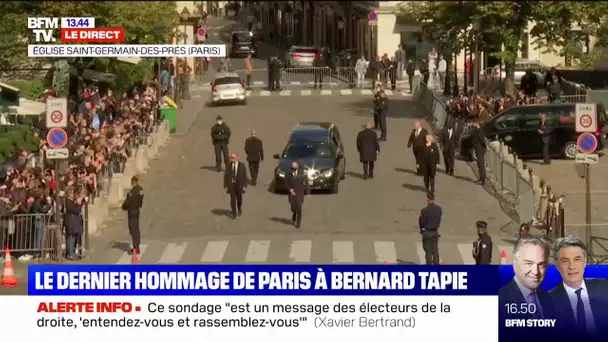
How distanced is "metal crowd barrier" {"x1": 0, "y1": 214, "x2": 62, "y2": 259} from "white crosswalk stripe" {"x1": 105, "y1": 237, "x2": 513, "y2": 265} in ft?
4.87

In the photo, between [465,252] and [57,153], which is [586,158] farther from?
[57,153]

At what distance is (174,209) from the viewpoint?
3591 cm

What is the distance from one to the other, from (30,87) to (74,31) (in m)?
2.45

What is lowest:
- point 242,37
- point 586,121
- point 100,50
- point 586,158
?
point 586,158

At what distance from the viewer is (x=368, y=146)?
37688 millimetres

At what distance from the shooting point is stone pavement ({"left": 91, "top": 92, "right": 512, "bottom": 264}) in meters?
31.4

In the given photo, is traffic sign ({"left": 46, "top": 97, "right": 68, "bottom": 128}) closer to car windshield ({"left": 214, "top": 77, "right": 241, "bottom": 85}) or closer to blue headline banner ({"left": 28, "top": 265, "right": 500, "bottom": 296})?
blue headline banner ({"left": 28, "top": 265, "right": 500, "bottom": 296})

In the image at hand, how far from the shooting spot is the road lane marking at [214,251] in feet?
100

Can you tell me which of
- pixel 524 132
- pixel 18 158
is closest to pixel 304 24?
pixel 524 132

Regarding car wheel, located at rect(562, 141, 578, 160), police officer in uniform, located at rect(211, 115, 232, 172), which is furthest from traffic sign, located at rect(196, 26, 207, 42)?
car wheel, located at rect(562, 141, 578, 160)

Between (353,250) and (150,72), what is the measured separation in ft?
85.6

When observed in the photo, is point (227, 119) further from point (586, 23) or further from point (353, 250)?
point (353, 250)

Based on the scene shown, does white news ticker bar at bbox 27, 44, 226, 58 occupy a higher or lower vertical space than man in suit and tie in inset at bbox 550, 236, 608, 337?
higher

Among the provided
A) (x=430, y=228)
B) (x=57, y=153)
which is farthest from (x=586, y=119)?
(x=57, y=153)
